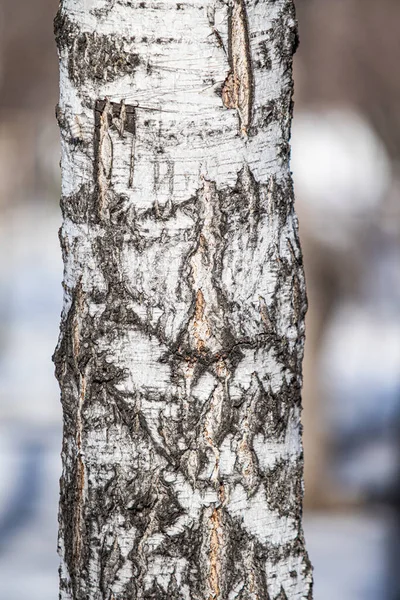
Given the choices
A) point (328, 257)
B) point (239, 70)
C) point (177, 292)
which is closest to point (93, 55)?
point (239, 70)

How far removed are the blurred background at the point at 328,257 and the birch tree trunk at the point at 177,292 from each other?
335 centimetres

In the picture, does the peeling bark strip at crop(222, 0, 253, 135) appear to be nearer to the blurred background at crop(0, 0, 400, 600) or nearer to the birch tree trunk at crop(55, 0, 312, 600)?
the birch tree trunk at crop(55, 0, 312, 600)

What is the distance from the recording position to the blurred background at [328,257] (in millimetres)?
4820

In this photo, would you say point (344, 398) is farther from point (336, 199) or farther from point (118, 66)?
point (118, 66)

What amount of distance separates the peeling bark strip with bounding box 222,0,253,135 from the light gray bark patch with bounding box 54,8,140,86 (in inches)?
6.0

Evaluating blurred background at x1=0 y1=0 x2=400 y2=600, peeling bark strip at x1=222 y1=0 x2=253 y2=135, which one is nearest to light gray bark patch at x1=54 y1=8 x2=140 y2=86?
peeling bark strip at x1=222 y1=0 x2=253 y2=135

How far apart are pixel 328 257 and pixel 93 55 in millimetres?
4026

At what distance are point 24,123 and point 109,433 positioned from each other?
446 centimetres

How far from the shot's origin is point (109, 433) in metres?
1.53

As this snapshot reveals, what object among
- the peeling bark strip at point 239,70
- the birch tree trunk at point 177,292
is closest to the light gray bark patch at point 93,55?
the birch tree trunk at point 177,292

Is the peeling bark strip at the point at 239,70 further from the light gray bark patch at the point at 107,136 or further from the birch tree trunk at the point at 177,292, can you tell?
the light gray bark patch at the point at 107,136

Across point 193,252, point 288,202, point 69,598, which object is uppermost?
point 288,202

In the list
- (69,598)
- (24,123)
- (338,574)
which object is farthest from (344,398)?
(69,598)

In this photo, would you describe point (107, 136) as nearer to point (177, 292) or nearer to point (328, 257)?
point (177, 292)
